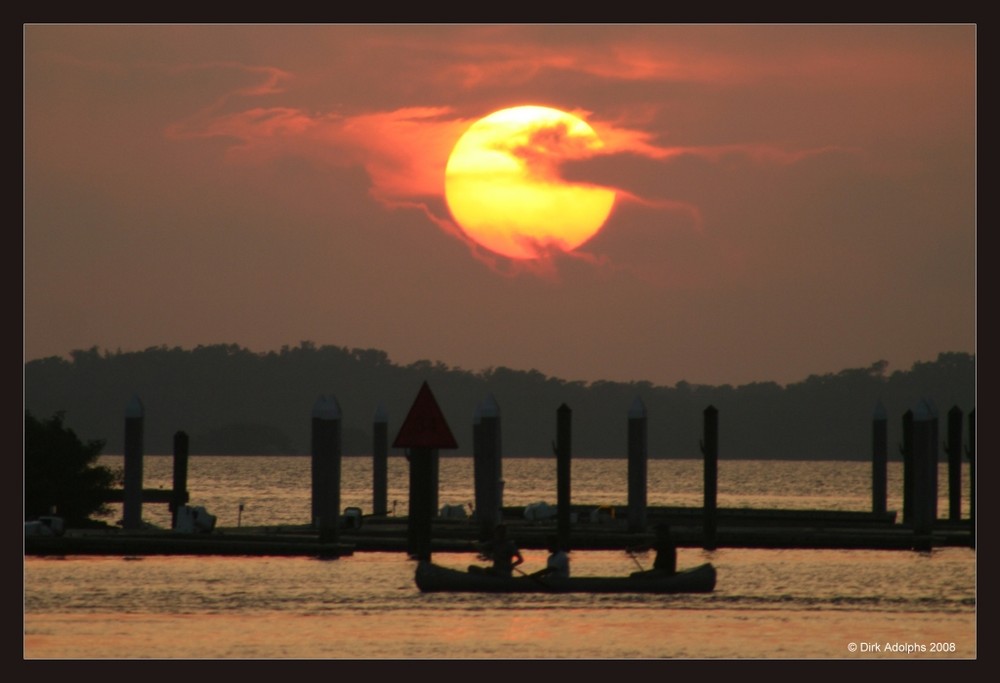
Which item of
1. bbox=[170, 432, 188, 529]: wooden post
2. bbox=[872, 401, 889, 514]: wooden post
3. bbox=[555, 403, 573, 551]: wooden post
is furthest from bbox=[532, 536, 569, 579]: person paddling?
bbox=[872, 401, 889, 514]: wooden post

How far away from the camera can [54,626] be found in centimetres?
3072

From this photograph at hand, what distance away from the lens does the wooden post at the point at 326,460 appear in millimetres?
40562

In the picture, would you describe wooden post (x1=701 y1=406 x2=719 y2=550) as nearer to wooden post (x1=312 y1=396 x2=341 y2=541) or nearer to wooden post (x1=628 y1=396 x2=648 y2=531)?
wooden post (x1=628 y1=396 x2=648 y2=531)

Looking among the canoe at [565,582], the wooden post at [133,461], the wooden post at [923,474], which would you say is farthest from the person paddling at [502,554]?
the wooden post at [923,474]

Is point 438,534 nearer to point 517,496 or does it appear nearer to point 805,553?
point 805,553

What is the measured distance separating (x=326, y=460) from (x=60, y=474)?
1007cm

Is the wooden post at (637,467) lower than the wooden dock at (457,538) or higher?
higher

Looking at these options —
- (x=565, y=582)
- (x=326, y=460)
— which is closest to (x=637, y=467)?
(x=326, y=460)

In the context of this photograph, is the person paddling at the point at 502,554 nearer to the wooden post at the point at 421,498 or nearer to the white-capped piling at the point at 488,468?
the wooden post at the point at 421,498

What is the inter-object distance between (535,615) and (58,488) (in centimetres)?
1898

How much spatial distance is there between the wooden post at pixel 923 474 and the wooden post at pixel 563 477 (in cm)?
907

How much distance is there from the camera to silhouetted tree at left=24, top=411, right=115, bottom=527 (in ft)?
152

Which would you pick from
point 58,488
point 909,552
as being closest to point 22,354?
point 58,488

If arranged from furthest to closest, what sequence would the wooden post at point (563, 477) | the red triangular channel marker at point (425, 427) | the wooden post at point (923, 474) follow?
1. the wooden post at point (923, 474)
2. the wooden post at point (563, 477)
3. the red triangular channel marker at point (425, 427)
